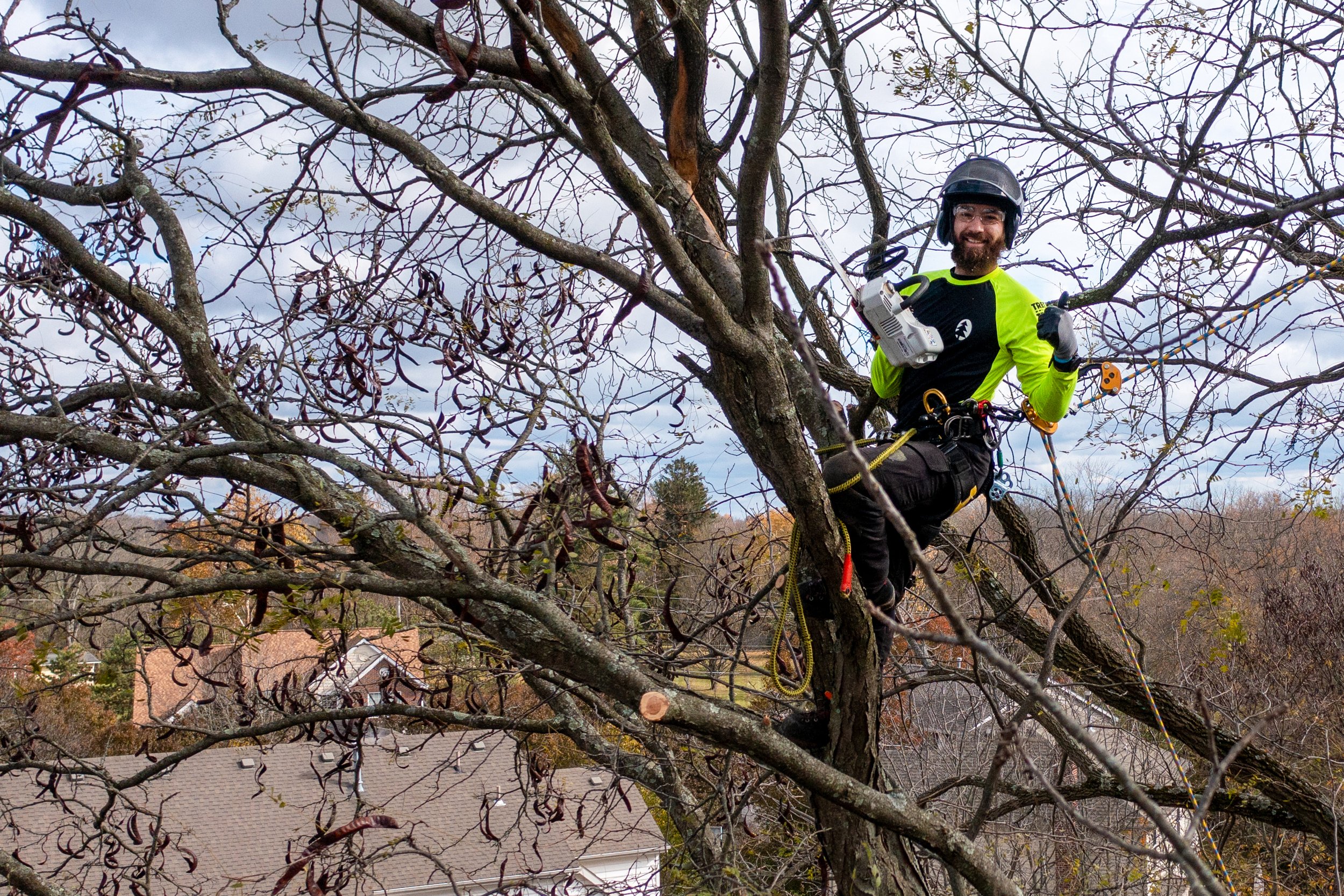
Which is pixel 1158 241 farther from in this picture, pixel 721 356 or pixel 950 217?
pixel 721 356

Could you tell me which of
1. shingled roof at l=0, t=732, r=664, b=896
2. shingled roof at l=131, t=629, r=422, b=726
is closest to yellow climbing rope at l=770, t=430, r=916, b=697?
shingled roof at l=131, t=629, r=422, b=726

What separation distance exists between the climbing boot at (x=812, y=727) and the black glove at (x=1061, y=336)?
1469mm

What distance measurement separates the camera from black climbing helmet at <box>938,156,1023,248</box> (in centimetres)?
378

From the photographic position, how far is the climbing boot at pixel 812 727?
386 centimetres

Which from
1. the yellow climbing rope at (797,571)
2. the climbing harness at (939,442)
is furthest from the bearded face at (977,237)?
the yellow climbing rope at (797,571)

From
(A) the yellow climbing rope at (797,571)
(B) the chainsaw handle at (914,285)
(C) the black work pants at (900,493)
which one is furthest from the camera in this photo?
(B) the chainsaw handle at (914,285)

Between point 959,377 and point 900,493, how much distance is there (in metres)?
0.61

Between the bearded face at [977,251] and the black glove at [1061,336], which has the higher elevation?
the bearded face at [977,251]

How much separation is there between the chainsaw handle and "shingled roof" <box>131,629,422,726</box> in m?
2.14

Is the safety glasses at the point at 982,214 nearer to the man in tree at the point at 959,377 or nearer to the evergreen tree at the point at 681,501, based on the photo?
the man in tree at the point at 959,377

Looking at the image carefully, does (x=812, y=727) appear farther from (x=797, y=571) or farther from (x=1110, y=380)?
(x=1110, y=380)

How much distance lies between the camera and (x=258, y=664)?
21.6 ft

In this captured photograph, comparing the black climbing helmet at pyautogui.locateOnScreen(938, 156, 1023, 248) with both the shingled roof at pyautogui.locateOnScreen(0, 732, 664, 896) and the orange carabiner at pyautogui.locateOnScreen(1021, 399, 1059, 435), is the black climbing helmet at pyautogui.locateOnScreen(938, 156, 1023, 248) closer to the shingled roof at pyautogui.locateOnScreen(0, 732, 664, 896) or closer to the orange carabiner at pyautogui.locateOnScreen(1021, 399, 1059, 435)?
the orange carabiner at pyautogui.locateOnScreen(1021, 399, 1059, 435)

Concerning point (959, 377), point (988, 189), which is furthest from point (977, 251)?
point (959, 377)
